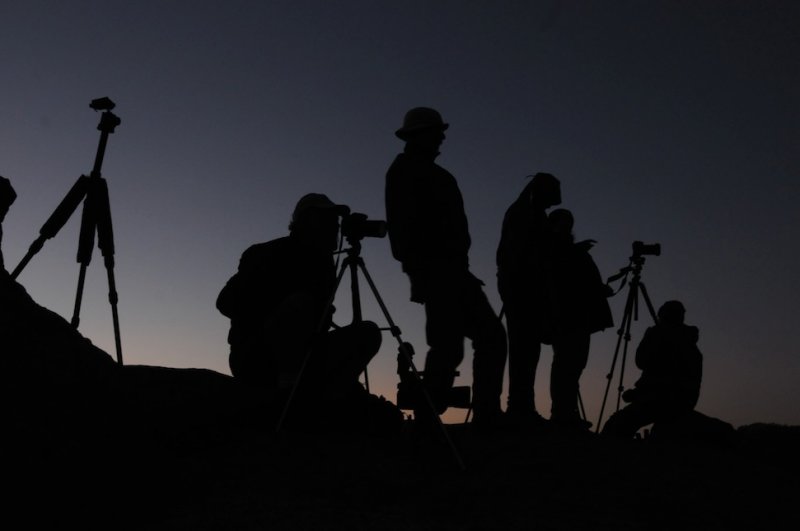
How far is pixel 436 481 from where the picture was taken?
4.53 metres

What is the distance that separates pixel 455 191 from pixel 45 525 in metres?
3.41

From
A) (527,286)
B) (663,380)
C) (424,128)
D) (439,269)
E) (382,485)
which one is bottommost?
(382,485)

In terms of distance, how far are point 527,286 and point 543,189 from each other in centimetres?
89

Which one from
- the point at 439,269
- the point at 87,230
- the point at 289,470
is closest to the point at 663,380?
the point at 439,269

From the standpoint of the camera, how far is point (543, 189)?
7.05m

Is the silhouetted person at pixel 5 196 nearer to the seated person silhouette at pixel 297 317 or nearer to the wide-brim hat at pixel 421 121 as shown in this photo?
the seated person silhouette at pixel 297 317

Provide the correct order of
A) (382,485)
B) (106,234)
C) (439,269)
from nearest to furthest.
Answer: (382,485) → (439,269) → (106,234)

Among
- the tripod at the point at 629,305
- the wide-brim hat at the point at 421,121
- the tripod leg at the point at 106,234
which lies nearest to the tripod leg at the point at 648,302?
the tripod at the point at 629,305

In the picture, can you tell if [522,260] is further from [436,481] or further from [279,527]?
[279,527]

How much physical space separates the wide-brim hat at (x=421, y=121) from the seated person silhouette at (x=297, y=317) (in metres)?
0.75

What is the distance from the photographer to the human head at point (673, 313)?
25.7ft

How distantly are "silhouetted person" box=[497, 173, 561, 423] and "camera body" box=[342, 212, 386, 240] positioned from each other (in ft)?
6.29

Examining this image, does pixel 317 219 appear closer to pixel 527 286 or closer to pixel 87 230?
pixel 527 286

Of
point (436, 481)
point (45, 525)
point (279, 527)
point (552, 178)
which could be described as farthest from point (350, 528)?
point (552, 178)
